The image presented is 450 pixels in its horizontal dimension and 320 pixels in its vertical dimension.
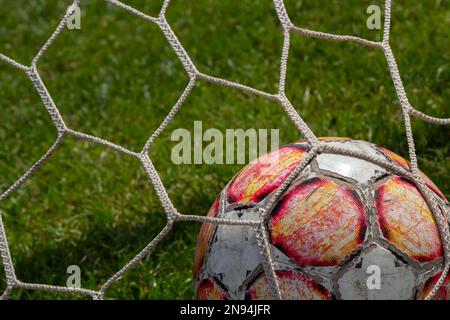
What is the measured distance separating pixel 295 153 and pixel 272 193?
0.16m

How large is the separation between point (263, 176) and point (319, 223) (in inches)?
9.1

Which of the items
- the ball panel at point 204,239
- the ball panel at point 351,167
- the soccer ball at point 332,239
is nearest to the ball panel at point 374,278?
the soccer ball at point 332,239

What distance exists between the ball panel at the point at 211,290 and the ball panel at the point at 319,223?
184 millimetres

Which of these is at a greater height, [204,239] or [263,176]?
[263,176]

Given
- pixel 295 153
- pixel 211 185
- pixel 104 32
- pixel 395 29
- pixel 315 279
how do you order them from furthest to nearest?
pixel 104 32 → pixel 395 29 → pixel 211 185 → pixel 295 153 → pixel 315 279

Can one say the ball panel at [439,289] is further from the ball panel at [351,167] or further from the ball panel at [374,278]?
the ball panel at [351,167]

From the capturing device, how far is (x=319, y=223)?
1934 millimetres

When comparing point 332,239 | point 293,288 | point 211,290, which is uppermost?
point 332,239

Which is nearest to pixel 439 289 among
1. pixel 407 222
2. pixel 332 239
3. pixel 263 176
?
pixel 407 222

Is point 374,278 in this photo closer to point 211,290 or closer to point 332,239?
point 332,239

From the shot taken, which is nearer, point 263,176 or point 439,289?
point 439,289
